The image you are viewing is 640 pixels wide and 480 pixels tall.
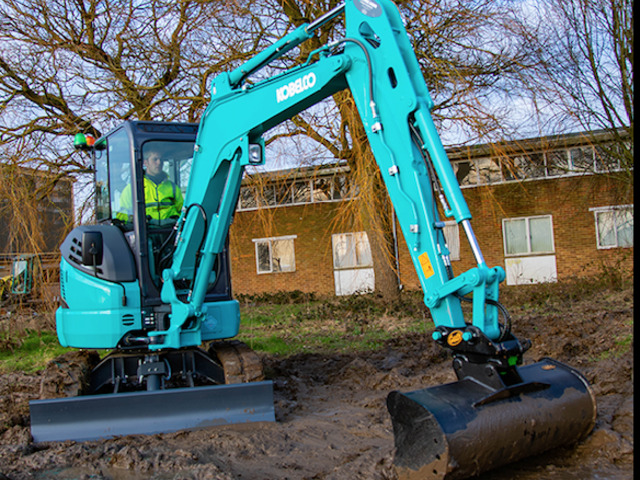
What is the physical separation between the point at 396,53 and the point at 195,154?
7.63 ft

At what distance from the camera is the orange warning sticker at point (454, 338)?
3.53 meters

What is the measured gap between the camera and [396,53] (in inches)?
155

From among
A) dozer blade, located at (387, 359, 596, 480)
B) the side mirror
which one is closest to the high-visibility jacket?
the side mirror

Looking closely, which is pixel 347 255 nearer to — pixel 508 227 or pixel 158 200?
pixel 508 227

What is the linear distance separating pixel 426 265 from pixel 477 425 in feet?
3.26

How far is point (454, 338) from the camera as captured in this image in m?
3.56

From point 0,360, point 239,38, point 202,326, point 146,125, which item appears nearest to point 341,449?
point 202,326

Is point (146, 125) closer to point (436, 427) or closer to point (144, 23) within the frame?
point (436, 427)

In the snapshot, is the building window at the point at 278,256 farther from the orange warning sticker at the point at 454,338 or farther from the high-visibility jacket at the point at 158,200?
the orange warning sticker at the point at 454,338

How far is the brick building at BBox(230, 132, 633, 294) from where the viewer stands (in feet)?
55.7

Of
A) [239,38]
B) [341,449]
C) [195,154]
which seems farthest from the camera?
[239,38]

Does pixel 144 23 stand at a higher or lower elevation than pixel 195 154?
higher

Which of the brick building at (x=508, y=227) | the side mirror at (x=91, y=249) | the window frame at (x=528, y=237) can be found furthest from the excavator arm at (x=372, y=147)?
the window frame at (x=528, y=237)

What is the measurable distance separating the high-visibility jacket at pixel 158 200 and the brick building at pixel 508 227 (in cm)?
944
